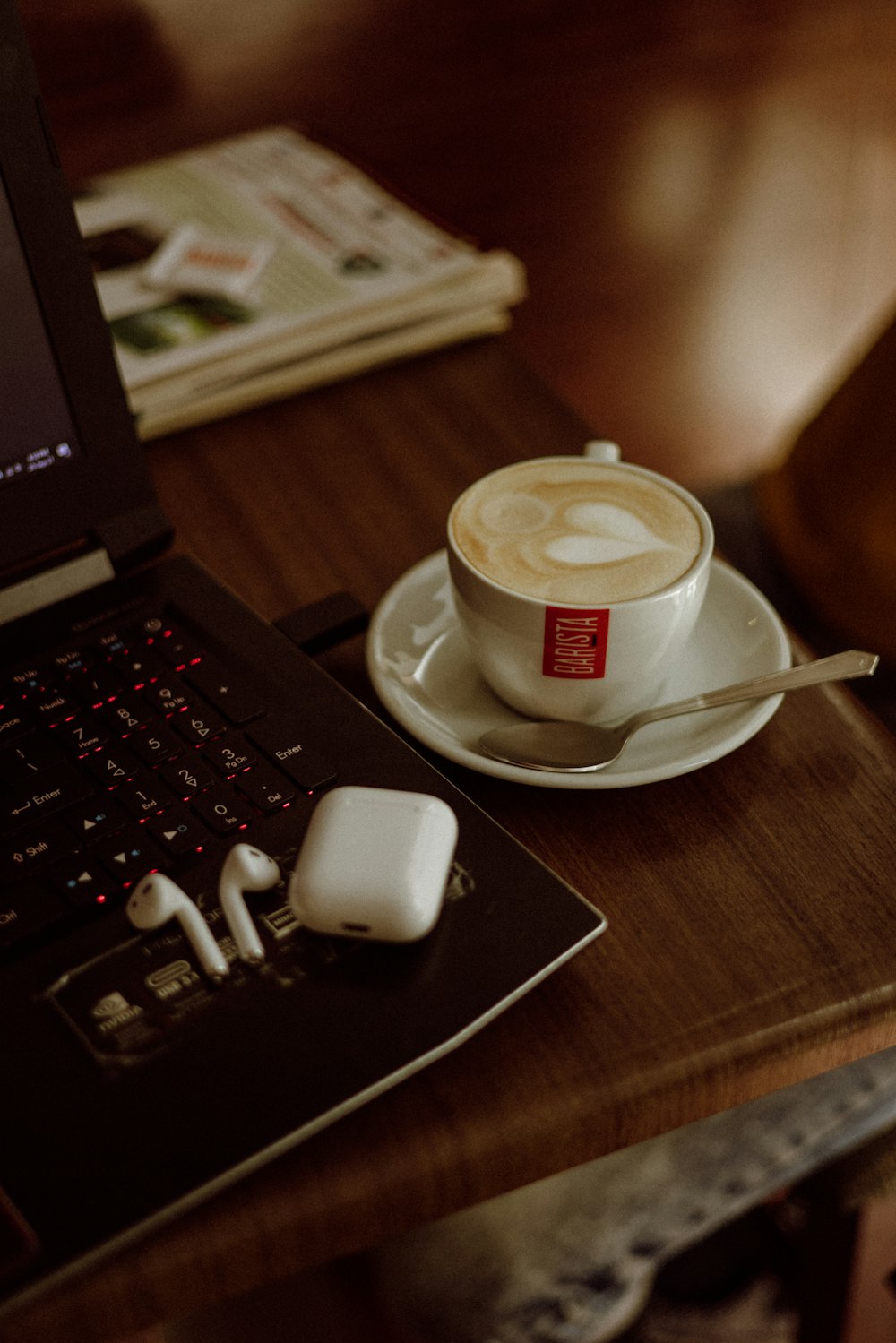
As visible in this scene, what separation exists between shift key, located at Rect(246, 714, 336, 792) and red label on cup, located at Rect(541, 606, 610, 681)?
4.2 inches

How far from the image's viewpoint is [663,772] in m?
0.49

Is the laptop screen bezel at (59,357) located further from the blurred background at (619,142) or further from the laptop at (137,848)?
the blurred background at (619,142)

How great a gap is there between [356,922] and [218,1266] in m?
0.12

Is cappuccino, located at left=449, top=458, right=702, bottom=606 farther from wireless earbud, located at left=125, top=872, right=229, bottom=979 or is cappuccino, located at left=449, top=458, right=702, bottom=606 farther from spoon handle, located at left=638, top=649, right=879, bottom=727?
wireless earbud, located at left=125, top=872, right=229, bottom=979

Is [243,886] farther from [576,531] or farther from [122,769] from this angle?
[576,531]

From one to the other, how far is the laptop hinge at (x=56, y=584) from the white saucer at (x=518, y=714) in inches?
6.0

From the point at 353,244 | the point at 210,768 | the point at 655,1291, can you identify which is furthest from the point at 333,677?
the point at 655,1291

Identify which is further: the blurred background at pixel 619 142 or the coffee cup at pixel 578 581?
the blurred background at pixel 619 142

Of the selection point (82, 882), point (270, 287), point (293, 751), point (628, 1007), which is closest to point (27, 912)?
point (82, 882)

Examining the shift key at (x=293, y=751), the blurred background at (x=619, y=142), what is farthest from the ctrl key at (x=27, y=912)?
the blurred background at (x=619, y=142)

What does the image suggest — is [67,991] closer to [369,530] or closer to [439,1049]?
[439,1049]

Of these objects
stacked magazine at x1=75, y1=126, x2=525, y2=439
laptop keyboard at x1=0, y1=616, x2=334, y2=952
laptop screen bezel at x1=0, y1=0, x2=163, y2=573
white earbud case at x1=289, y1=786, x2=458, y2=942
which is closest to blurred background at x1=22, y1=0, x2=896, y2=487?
stacked magazine at x1=75, y1=126, x2=525, y2=439

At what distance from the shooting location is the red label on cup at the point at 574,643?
48cm

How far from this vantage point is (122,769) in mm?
487
